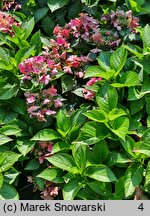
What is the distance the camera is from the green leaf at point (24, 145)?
6.73 feet

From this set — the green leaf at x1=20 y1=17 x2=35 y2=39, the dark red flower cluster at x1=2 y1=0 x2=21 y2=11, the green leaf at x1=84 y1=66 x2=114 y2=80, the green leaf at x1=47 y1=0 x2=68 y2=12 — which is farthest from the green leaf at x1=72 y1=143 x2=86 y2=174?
the dark red flower cluster at x1=2 y1=0 x2=21 y2=11

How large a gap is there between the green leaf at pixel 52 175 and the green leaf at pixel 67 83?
41cm

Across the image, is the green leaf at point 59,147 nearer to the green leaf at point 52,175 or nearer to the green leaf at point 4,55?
the green leaf at point 52,175

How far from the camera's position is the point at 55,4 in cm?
241

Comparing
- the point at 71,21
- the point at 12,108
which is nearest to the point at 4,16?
the point at 71,21

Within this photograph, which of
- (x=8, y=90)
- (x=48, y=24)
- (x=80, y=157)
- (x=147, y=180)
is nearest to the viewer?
(x=147, y=180)

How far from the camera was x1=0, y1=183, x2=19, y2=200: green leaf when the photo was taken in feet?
6.51

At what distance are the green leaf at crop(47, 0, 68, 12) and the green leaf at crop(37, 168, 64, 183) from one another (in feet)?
2.83

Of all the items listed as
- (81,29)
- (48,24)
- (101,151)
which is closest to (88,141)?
(101,151)

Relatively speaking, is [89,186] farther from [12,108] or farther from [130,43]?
[130,43]

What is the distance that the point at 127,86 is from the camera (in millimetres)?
2061

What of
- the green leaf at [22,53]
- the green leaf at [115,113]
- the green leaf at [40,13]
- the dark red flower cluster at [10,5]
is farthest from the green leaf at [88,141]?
the dark red flower cluster at [10,5]

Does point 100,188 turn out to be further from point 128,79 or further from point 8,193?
point 128,79

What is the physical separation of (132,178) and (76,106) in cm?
52
